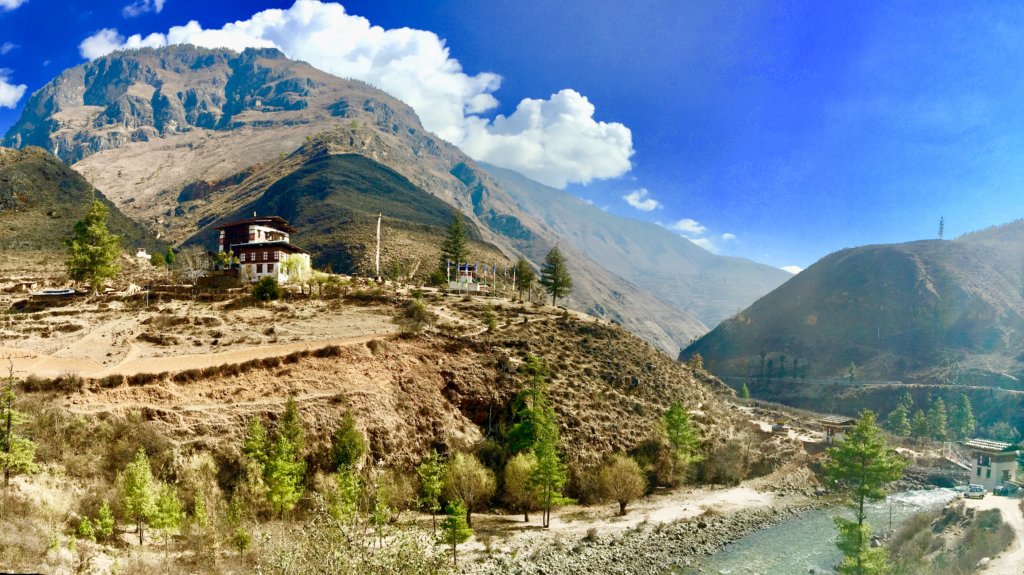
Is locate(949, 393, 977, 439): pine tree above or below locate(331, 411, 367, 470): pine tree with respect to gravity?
below

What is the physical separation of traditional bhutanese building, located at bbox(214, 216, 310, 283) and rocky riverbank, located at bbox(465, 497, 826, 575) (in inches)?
1800

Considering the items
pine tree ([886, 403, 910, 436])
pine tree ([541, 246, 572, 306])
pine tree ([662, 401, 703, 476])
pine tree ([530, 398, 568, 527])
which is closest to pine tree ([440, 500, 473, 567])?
pine tree ([530, 398, 568, 527])

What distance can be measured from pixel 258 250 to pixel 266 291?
1178 cm

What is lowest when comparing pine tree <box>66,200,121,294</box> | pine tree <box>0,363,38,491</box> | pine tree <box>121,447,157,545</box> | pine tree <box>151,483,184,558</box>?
pine tree <box>151,483,184,558</box>

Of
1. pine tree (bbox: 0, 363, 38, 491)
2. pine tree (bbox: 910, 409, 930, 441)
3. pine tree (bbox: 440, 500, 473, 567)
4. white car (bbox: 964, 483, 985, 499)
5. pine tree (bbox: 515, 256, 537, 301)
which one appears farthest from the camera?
pine tree (bbox: 515, 256, 537, 301)

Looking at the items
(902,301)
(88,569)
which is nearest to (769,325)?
(902,301)

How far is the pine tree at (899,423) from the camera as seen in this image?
91.0 meters

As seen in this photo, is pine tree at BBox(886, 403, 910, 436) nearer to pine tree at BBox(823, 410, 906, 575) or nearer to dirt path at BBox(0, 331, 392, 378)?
pine tree at BBox(823, 410, 906, 575)

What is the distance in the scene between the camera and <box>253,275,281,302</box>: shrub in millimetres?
56344

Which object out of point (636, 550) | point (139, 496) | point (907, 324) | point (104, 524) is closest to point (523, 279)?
point (636, 550)

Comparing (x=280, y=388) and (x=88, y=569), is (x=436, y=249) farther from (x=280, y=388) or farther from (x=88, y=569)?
(x=88, y=569)

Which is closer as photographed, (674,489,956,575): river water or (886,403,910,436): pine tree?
(674,489,956,575): river water

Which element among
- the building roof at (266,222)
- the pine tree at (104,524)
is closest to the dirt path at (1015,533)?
the pine tree at (104,524)

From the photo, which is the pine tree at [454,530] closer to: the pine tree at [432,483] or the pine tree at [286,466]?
the pine tree at [432,483]
